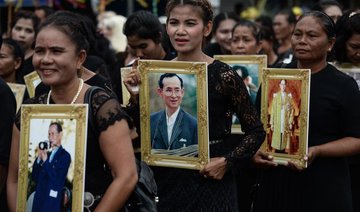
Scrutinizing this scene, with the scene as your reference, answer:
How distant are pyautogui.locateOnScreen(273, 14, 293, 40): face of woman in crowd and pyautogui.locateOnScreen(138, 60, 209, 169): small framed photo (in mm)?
6056

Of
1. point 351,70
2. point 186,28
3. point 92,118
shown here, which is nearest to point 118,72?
point 351,70

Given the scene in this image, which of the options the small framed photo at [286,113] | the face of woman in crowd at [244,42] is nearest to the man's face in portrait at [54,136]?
the small framed photo at [286,113]

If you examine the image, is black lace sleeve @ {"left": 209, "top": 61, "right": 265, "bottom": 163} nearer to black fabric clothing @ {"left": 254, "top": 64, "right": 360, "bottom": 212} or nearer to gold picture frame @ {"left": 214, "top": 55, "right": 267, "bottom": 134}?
black fabric clothing @ {"left": 254, "top": 64, "right": 360, "bottom": 212}

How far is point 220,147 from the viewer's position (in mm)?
4656

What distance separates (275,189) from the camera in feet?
17.5

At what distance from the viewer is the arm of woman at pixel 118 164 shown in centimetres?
362

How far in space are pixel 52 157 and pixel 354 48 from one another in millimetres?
2886

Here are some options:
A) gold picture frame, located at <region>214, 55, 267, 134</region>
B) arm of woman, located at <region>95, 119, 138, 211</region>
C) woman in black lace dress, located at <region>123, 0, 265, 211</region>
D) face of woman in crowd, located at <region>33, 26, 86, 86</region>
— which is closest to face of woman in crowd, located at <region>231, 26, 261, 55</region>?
gold picture frame, located at <region>214, 55, 267, 134</region>

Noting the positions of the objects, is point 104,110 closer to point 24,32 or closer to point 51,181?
point 51,181

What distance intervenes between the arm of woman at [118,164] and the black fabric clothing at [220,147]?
1.03 metres

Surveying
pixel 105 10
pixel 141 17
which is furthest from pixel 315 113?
pixel 105 10

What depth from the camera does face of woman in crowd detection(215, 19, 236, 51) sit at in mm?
9000

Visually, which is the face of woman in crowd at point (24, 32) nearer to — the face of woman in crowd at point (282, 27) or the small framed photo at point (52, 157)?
the face of woman in crowd at point (282, 27)

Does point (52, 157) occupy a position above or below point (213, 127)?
below
